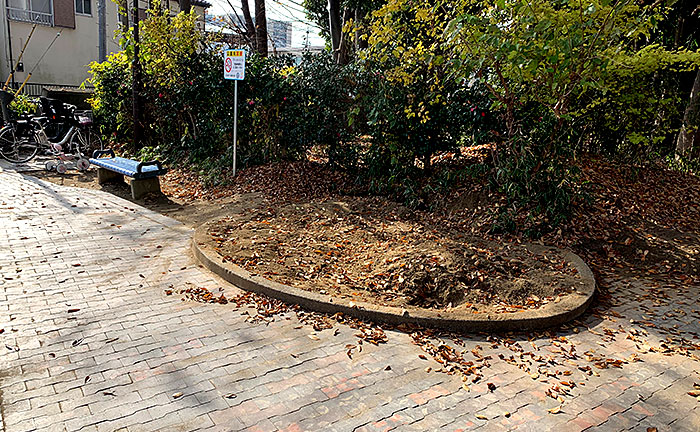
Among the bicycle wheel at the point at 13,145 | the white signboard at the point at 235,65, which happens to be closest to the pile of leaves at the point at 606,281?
the white signboard at the point at 235,65

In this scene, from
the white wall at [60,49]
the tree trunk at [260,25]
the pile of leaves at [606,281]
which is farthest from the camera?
the white wall at [60,49]

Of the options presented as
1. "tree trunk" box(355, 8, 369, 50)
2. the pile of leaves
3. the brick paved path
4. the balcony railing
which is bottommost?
the brick paved path

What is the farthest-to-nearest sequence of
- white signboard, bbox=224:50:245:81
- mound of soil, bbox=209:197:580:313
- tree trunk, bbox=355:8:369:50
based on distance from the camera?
tree trunk, bbox=355:8:369:50, white signboard, bbox=224:50:245:81, mound of soil, bbox=209:197:580:313

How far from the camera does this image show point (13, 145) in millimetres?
11391

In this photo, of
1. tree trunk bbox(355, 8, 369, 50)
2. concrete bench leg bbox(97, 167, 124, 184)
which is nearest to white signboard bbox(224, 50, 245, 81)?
concrete bench leg bbox(97, 167, 124, 184)

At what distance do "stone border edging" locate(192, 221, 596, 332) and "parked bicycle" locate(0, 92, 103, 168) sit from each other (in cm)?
804

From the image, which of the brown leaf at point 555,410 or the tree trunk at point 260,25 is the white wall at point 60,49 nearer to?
the tree trunk at point 260,25

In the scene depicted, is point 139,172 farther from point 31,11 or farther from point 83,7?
point 83,7

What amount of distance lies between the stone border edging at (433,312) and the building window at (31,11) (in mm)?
30824

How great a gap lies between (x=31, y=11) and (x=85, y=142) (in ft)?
75.0

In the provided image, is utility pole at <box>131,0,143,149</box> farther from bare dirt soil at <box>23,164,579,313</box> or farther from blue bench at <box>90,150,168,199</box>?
bare dirt soil at <box>23,164,579,313</box>

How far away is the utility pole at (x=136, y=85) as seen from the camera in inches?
474

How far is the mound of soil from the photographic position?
5090mm

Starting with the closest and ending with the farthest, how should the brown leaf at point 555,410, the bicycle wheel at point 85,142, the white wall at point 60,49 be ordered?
1. the brown leaf at point 555,410
2. the bicycle wheel at point 85,142
3. the white wall at point 60,49
